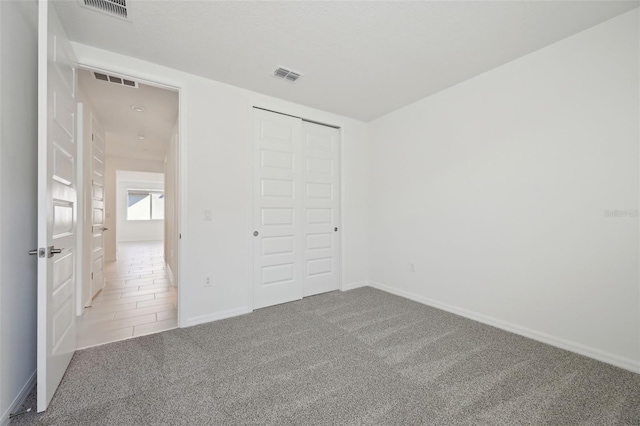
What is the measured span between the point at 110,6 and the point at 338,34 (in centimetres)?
168

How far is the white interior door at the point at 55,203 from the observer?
4.80 ft

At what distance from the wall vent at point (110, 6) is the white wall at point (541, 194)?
10.4ft

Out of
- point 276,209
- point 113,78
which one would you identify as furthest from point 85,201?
point 276,209

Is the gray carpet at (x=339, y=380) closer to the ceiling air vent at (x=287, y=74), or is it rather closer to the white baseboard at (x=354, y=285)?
the white baseboard at (x=354, y=285)

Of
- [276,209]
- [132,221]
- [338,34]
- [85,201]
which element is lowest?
[132,221]

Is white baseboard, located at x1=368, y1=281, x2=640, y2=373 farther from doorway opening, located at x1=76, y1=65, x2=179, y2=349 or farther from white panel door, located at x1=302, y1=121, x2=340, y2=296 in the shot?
doorway opening, located at x1=76, y1=65, x2=179, y2=349

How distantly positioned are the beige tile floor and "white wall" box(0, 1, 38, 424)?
0.80 metres

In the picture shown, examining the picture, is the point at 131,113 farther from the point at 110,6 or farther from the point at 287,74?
the point at 287,74

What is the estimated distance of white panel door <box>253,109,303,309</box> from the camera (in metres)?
3.29

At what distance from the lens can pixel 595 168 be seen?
2.12 m

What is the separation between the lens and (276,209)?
3.44m

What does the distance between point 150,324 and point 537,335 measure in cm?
383

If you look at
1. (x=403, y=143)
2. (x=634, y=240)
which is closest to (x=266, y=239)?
(x=403, y=143)

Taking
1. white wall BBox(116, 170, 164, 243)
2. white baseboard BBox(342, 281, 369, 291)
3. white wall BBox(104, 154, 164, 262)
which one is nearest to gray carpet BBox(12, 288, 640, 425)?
white baseboard BBox(342, 281, 369, 291)
